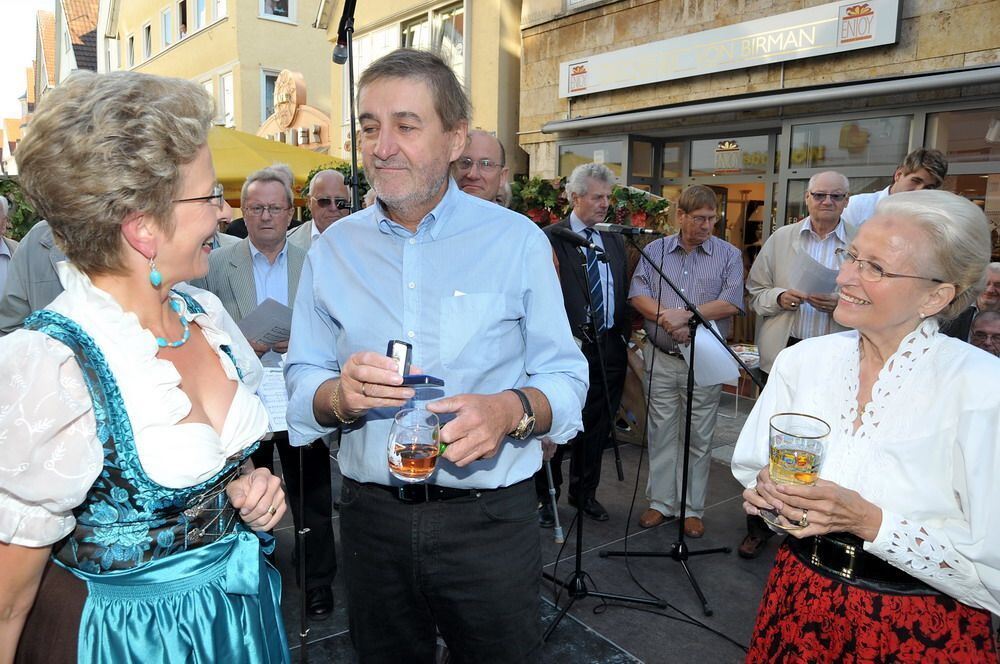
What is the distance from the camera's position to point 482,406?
1589mm

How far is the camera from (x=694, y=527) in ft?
14.6

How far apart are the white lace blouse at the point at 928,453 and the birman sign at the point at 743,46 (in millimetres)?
6541

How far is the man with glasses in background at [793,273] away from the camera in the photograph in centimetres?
430

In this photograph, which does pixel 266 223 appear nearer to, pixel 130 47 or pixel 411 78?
pixel 411 78

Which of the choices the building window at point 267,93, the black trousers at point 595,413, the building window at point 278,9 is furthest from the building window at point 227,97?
the black trousers at point 595,413

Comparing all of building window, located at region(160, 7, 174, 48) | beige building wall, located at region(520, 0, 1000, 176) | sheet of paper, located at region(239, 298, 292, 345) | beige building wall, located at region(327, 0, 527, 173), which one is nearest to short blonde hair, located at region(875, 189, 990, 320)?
sheet of paper, located at region(239, 298, 292, 345)

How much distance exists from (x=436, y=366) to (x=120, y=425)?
2.63 ft

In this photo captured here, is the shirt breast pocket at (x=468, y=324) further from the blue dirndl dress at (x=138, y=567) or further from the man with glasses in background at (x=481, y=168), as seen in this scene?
the man with glasses in background at (x=481, y=168)

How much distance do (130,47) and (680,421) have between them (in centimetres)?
3098

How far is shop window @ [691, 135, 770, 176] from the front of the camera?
28.0ft

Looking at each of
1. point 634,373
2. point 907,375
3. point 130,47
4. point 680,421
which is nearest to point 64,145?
point 907,375

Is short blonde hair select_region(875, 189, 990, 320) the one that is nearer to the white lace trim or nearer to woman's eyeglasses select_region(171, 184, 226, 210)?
the white lace trim

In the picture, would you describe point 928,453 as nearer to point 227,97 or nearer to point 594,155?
point 594,155

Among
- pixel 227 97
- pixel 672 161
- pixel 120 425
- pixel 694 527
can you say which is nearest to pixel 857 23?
pixel 672 161
